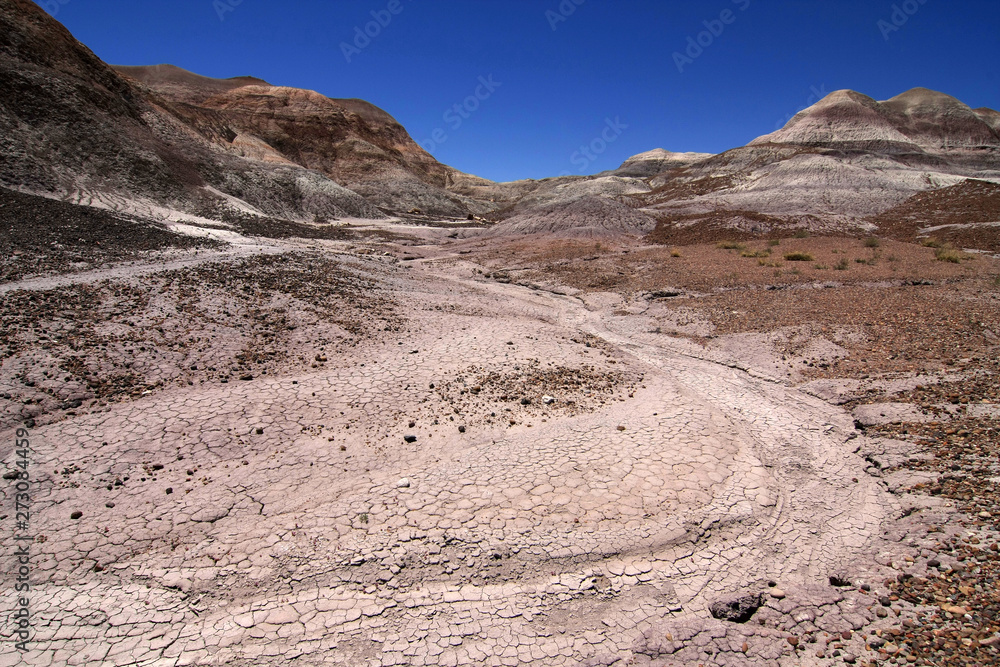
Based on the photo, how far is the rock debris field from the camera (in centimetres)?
405

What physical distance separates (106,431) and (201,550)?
2856 millimetres

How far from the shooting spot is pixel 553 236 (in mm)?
30625

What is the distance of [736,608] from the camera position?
428 cm

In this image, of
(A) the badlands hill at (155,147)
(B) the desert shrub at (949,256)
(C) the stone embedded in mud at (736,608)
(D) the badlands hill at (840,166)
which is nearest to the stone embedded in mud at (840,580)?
(C) the stone embedded in mud at (736,608)

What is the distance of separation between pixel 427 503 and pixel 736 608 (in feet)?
10.6

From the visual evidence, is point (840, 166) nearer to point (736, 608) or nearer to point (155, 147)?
point (736, 608)

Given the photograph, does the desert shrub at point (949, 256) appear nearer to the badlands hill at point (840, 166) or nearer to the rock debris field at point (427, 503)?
the badlands hill at point (840, 166)

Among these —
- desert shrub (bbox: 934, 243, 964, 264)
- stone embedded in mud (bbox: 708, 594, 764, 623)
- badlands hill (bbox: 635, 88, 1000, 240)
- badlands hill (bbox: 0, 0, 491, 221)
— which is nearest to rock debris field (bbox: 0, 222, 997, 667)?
stone embedded in mud (bbox: 708, 594, 764, 623)

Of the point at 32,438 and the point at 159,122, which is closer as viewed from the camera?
the point at 32,438

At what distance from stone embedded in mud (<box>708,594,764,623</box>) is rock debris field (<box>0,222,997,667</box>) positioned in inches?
1.2

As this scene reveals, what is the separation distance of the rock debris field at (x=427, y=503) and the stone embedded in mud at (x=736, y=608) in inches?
1.2

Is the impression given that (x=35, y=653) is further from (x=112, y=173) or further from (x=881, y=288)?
(x=112, y=173)

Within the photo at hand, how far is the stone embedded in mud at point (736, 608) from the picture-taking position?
4.21m

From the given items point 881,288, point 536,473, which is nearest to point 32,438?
point 536,473
